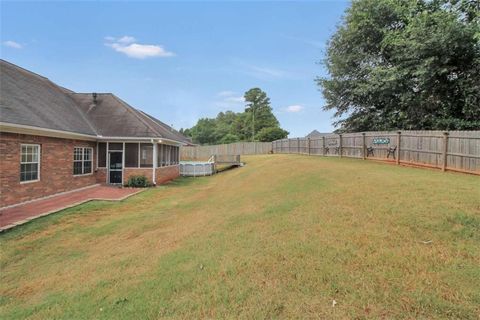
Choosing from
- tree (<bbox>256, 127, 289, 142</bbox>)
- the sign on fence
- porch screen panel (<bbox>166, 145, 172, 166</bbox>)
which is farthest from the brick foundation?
tree (<bbox>256, 127, 289, 142</bbox>)

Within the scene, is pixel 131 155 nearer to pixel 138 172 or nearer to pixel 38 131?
pixel 138 172

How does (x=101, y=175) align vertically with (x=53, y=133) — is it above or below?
below

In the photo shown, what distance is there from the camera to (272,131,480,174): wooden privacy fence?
9906 mm

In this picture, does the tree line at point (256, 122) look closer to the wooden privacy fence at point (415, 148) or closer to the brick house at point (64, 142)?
the wooden privacy fence at point (415, 148)

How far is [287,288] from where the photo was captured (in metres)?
3.69

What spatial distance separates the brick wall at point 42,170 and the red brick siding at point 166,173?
356 centimetres

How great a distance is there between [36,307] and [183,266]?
2061 millimetres

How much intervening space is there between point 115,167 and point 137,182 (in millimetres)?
1686

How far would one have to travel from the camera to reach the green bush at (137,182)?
1628 cm

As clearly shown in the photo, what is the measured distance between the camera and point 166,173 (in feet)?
63.5

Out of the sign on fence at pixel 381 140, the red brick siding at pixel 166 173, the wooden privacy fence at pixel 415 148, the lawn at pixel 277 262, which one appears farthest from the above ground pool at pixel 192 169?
the lawn at pixel 277 262

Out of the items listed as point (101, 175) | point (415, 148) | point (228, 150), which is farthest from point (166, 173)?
point (228, 150)

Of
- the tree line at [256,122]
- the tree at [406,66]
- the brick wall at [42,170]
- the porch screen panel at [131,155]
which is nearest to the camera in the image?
the brick wall at [42,170]

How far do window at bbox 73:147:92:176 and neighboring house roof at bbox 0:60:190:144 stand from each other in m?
1.00
